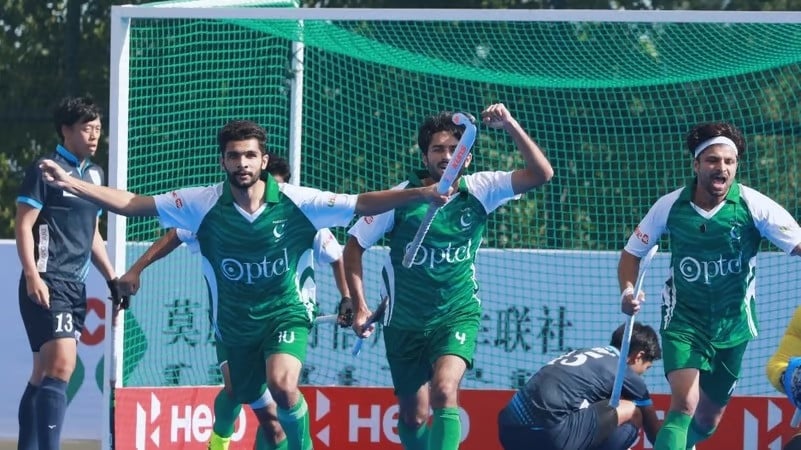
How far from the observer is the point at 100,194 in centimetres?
775

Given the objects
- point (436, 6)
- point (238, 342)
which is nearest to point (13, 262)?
point (238, 342)

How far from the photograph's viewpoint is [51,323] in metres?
8.52

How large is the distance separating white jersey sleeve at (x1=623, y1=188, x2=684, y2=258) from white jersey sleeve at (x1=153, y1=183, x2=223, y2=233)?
2055mm

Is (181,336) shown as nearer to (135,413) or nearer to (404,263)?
(135,413)

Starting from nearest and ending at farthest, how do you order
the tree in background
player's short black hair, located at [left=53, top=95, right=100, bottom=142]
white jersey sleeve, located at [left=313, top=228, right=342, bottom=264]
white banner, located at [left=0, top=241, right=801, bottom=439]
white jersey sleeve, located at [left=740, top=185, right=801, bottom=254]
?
white jersey sleeve, located at [left=740, top=185, right=801, bottom=254] → player's short black hair, located at [left=53, top=95, right=100, bottom=142] → white jersey sleeve, located at [left=313, top=228, right=342, bottom=264] → white banner, located at [left=0, top=241, right=801, bottom=439] → the tree in background

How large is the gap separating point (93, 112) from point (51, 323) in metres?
1.12

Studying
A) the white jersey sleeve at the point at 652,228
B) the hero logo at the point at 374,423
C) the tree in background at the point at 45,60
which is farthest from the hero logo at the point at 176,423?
the tree in background at the point at 45,60

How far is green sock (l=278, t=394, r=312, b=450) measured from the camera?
26.2 ft

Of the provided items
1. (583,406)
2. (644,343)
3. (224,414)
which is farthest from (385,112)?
(583,406)

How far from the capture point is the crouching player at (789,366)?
23.8 feet

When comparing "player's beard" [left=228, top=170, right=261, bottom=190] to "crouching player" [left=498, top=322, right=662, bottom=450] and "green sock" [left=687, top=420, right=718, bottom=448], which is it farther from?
"green sock" [left=687, top=420, right=718, bottom=448]

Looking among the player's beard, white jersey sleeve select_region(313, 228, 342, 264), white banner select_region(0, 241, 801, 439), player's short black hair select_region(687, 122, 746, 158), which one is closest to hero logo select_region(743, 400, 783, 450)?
white banner select_region(0, 241, 801, 439)

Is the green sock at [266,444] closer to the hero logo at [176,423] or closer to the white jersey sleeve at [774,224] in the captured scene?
the hero logo at [176,423]

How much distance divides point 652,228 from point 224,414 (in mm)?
2629
